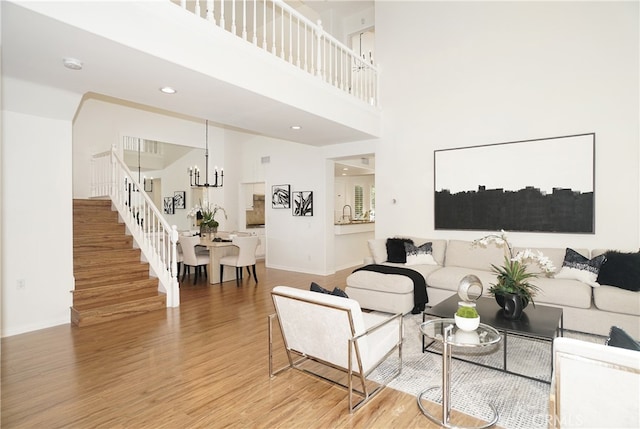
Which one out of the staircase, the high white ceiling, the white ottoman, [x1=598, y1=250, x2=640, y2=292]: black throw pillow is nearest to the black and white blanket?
the white ottoman

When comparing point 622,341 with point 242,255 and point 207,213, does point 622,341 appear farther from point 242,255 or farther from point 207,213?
point 207,213

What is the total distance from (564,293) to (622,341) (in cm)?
230

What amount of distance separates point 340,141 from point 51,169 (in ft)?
14.8

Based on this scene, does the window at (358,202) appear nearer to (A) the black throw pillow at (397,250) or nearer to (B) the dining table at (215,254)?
(B) the dining table at (215,254)

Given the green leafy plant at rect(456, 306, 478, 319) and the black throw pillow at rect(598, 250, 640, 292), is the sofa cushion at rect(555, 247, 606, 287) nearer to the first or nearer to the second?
the black throw pillow at rect(598, 250, 640, 292)

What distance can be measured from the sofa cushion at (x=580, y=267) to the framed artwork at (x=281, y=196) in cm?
Result: 539

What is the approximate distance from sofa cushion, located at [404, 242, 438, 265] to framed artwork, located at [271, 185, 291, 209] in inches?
136

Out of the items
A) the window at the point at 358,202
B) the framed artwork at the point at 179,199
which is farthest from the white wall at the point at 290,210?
the window at the point at 358,202

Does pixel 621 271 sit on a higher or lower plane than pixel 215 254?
higher

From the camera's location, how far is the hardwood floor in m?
2.24

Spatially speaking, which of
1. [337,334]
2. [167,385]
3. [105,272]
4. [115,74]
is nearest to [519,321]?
[337,334]

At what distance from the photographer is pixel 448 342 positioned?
2236mm

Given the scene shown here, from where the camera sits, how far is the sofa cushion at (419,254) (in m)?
5.15

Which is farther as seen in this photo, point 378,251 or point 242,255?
point 242,255
